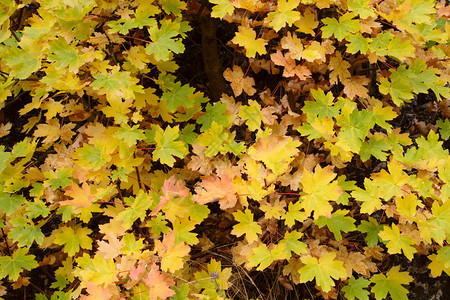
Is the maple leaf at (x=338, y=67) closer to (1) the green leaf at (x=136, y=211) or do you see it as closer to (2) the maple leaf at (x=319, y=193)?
(2) the maple leaf at (x=319, y=193)

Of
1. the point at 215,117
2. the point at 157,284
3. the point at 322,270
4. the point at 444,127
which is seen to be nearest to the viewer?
the point at 157,284

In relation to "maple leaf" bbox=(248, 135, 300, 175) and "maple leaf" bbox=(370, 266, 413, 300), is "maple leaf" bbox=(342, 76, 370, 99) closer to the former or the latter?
"maple leaf" bbox=(248, 135, 300, 175)

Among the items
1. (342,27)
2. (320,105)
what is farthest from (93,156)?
(342,27)

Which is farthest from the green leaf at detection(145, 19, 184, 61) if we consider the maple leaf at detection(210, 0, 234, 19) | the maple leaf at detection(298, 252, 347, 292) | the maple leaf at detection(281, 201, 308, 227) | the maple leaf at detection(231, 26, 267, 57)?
the maple leaf at detection(298, 252, 347, 292)

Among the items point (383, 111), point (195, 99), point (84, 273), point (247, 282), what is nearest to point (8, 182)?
point (84, 273)

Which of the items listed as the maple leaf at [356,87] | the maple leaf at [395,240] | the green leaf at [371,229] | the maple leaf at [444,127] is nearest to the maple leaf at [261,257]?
the maple leaf at [395,240]

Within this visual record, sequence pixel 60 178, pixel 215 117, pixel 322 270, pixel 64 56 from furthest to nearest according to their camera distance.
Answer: pixel 215 117 → pixel 60 178 → pixel 322 270 → pixel 64 56

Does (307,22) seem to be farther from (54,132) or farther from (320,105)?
(54,132)
